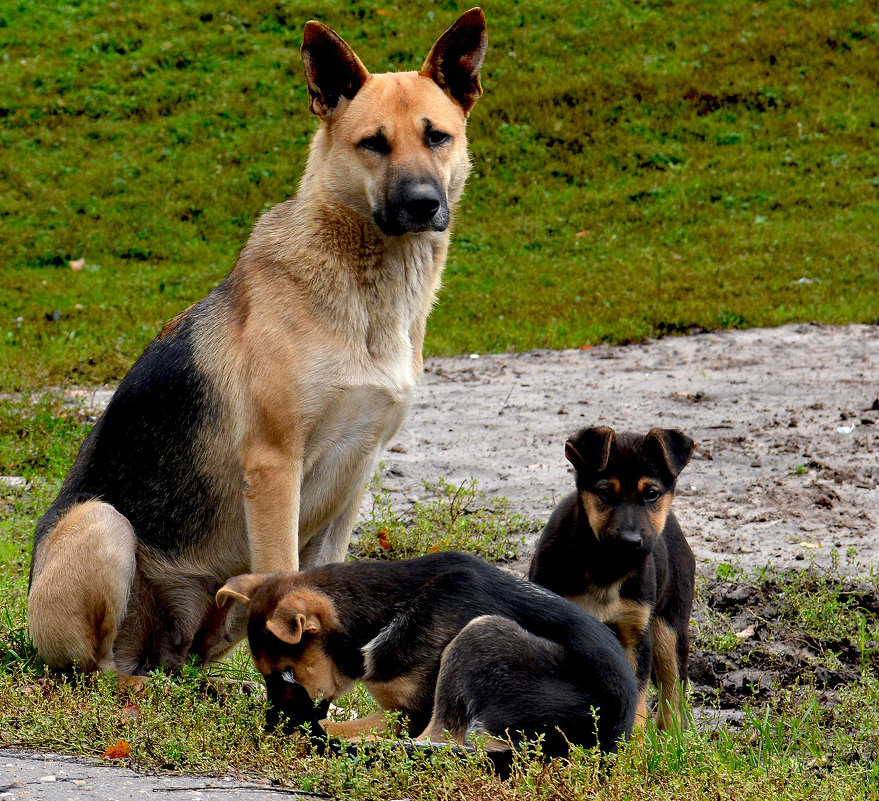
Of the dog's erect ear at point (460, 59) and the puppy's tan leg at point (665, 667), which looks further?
the puppy's tan leg at point (665, 667)

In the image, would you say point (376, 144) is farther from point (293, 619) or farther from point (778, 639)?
point (778, 639)

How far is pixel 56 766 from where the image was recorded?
3.65 meters

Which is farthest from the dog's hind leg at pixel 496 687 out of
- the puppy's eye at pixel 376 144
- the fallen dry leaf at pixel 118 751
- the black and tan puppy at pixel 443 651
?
the puppy's eye at pixel 376 144

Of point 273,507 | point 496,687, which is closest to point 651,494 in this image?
point 496,687

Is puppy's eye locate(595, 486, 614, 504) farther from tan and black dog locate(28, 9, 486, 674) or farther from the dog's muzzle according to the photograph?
the dog's muzzle

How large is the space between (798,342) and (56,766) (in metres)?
9.74

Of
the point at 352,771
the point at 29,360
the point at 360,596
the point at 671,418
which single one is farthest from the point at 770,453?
the point at 29,360

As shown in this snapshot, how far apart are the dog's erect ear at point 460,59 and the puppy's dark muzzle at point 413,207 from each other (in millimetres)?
648

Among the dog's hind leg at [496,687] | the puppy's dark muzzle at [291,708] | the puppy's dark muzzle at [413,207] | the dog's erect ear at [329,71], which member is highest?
the dog's erect ear at [329,71]

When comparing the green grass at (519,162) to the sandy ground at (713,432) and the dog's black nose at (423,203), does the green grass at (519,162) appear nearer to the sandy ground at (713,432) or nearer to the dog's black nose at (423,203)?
the sandy ground at (713,432)

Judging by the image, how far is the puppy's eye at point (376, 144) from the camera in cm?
481

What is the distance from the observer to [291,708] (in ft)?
13.0

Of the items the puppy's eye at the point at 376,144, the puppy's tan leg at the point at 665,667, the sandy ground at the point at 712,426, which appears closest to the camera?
the puppy's eye at the point at 376,144

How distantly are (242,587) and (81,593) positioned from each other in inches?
30.2
